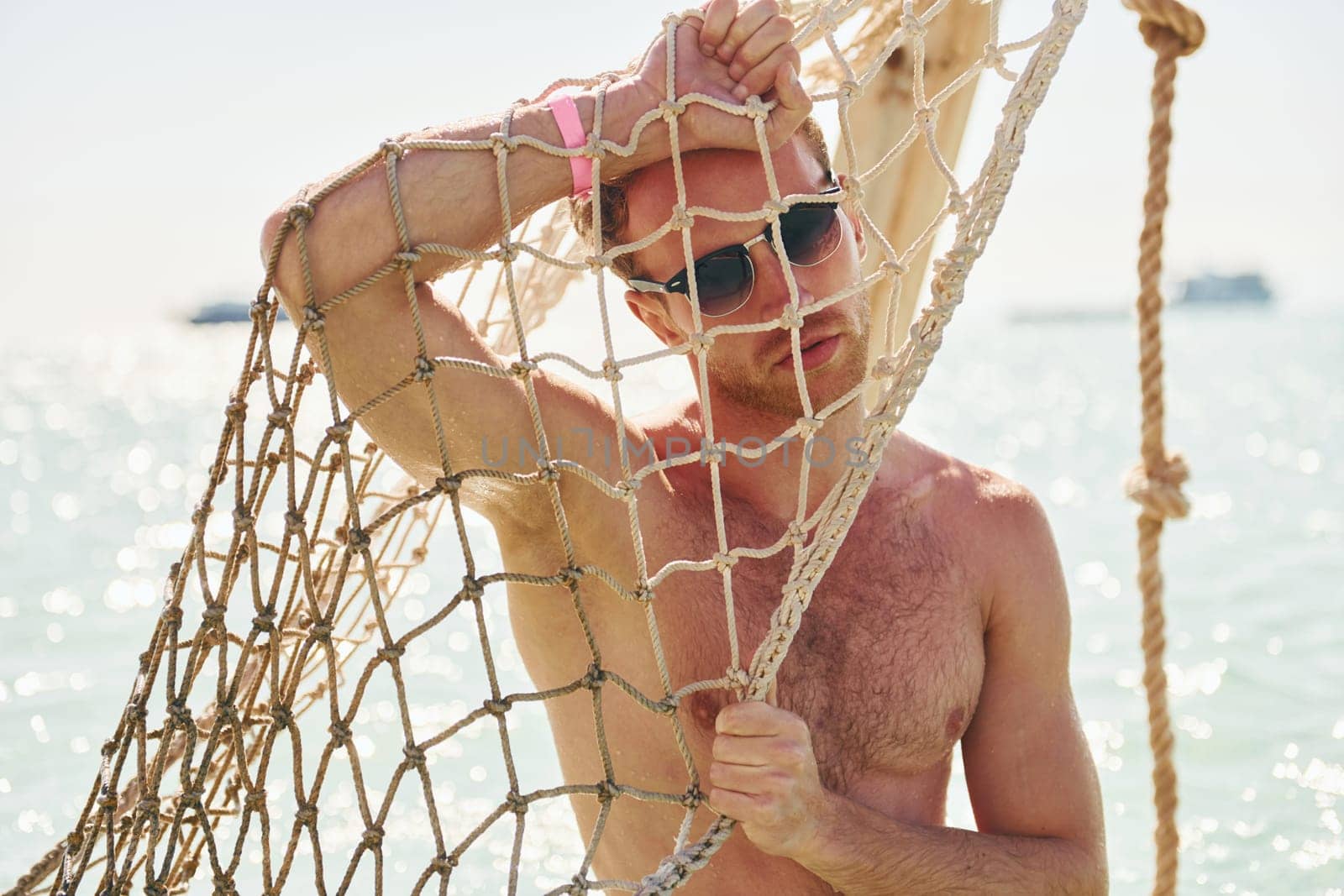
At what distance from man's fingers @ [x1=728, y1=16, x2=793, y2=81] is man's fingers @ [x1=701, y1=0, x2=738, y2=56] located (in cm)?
4

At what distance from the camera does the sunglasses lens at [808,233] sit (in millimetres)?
1834

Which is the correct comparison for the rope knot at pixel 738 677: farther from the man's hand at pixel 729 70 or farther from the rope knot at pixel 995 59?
the rope knot at pixel 995 59

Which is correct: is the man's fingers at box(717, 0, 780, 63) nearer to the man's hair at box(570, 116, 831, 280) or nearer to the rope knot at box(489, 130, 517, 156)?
the man's hair at box(570, 116, 831, 280)

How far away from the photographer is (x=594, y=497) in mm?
1757

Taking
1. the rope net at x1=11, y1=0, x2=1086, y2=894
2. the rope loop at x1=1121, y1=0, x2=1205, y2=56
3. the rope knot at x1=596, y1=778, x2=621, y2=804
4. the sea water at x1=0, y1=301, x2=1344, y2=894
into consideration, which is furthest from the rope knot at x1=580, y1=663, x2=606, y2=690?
the sea water at x1=0, y1=301, x2=1344, y2=894

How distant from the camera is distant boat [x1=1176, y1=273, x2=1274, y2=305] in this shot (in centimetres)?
9518

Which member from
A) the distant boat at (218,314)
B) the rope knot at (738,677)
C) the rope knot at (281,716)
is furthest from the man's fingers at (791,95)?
the distant boat at (218,314)

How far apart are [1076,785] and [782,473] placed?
71 centimetres

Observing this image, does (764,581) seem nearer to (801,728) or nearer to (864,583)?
(864,583)

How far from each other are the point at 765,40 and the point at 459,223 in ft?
1.66

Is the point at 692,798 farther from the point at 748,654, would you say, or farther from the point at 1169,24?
the point at 1169,24

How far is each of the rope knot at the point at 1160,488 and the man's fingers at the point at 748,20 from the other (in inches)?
43.2

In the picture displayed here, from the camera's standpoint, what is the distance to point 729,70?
172cm

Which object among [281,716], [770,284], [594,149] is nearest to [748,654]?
[770,284]
